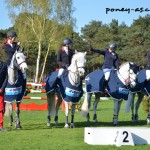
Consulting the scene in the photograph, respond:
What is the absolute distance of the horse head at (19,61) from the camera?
11.9 meters

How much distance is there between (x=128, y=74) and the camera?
A: 44.3 feet

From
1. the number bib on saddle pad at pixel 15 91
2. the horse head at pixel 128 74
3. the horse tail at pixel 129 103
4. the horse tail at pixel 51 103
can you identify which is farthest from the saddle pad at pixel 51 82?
the horse tail at pixel 129 103

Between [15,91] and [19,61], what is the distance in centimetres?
98

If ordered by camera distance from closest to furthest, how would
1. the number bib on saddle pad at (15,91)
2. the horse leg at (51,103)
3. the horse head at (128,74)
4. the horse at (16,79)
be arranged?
1. the horse at (16,79)
2. the number bib on saddle pad at (15,91)
3. the horse head at (128,74)
4. the horse leg at (51,103)

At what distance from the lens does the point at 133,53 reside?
62344mm

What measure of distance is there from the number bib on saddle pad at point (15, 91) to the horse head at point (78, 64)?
143cm

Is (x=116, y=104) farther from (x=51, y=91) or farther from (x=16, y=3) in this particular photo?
(x=16, y=3)

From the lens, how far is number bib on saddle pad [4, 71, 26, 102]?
40.9 feet

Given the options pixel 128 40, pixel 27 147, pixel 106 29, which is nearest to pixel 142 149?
pixel 27 147

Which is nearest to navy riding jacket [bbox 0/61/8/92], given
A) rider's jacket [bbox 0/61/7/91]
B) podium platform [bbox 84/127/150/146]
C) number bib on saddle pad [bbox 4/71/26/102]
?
rider's jacket [bbox 0/61/7/91]

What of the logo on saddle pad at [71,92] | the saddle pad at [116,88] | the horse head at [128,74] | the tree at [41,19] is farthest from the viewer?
the tree at [41,19]

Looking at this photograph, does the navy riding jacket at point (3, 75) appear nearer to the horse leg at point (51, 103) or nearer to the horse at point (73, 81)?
the horse at point (73, 81)

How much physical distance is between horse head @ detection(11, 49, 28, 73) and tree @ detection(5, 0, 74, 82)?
136ft

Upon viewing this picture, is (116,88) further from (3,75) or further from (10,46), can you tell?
(3,75)
